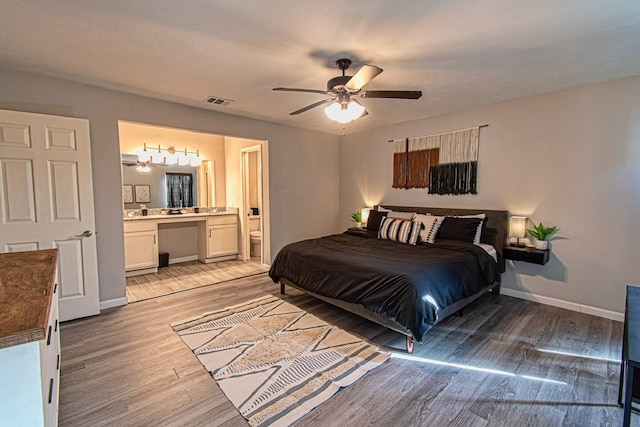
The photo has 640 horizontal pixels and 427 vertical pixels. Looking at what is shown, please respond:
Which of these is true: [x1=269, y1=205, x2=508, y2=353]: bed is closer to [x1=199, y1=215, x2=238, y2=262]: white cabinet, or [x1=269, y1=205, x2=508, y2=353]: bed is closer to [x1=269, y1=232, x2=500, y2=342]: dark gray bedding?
[x1=269, y1=232, x2=500, y2=342]: dark gray bedding

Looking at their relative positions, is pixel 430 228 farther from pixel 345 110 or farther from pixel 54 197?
pixel 54 197

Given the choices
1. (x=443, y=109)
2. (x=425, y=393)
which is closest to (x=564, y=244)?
(x=443, y=109)

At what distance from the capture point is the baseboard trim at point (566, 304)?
313 centimetres

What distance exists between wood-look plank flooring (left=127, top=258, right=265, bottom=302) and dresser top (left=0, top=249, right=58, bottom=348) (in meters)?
2.04

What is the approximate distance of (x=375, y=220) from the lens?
4.75 meters

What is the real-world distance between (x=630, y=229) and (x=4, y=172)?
20.4ft

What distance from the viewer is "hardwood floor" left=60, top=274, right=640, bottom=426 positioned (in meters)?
1.81

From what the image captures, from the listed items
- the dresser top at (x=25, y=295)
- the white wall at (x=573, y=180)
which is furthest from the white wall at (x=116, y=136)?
the white wall at (x=573, y=180)

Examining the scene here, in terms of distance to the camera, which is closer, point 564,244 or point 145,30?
point 145,30

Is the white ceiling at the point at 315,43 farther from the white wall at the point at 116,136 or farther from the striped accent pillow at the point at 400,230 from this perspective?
the striped accent pillow at the point at 400,230

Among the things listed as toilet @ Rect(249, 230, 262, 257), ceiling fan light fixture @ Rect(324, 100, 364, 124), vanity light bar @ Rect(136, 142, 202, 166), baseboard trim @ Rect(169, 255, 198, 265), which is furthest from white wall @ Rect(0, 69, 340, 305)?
ceiling fan light fixture @ Rect(324, 100, 364, 124)

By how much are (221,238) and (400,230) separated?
345 centimetres

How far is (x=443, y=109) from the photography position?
13.6 ft

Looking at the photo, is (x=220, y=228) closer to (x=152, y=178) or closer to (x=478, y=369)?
(x=152, y=178)
